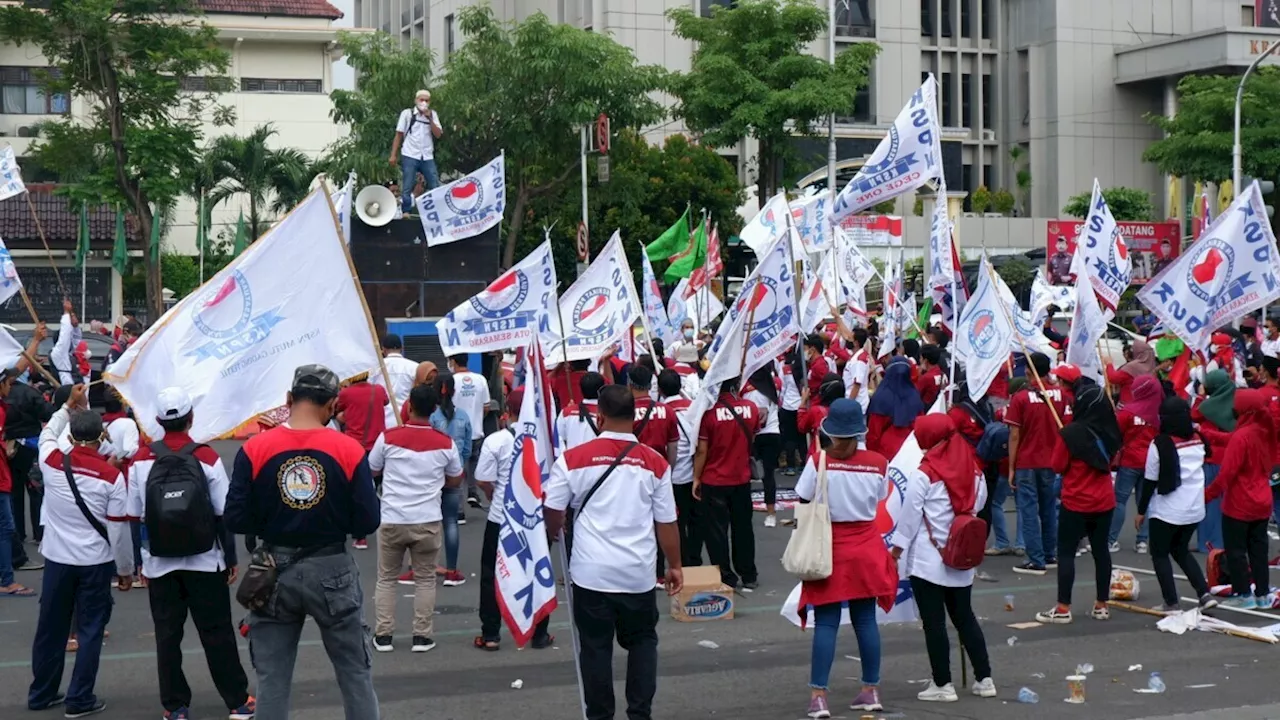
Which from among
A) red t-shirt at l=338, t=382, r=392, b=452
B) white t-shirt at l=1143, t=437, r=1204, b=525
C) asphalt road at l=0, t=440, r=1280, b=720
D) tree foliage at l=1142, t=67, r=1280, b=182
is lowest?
asphalt road at l=0, t=440, r=1280, b=720

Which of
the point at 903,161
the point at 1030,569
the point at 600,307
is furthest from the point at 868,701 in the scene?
the point at 903,161

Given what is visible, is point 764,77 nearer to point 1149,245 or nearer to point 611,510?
point 1149,245

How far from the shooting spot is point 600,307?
45.8ft

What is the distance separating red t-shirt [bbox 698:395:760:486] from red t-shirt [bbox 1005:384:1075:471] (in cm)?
244

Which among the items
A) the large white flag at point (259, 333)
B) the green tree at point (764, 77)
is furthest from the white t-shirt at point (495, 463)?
the green tree at point (764, 77)

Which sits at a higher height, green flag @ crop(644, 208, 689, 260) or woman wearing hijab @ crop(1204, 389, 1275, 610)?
green flag @ crop(644, 208, 689, 260)

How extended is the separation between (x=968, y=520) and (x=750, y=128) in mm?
28390

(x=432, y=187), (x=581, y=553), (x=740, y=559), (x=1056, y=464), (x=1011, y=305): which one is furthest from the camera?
(x=432, y=187)

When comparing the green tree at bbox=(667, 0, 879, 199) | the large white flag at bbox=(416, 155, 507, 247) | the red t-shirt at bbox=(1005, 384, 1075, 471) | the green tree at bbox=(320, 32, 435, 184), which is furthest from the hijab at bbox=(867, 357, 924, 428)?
the green tree at bbox=(667, 0, 879, 199)

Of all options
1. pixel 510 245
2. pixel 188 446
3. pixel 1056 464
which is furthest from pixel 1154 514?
pixel 510 245

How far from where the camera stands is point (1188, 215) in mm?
Result: 57719

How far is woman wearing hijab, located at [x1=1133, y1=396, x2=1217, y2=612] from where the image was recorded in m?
10.2

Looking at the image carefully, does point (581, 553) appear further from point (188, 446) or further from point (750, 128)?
point (750, 128)

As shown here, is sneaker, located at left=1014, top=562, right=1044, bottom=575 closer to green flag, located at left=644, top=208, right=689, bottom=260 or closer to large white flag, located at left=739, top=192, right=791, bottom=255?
large white flag, located at left=739, top=192, right=791, bottom=255
